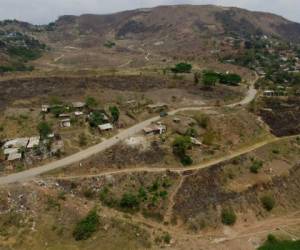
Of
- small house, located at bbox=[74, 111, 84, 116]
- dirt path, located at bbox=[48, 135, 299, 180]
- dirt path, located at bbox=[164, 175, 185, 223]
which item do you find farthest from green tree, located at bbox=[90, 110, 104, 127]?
dirt path, located at bbox=[164, 175, 185, 223]

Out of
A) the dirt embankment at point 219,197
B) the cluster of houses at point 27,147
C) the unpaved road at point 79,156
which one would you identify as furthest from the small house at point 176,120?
the cluster of houses at point 27,147

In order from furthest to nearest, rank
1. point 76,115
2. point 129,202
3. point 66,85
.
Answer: point 66,85 → point 76,115 → point 129,202

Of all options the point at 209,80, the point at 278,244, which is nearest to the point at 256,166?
the point at 278,244

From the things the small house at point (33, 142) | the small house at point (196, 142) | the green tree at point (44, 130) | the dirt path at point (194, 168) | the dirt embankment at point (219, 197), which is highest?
the green tree at point (44, 130)

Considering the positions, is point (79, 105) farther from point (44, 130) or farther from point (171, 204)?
point (171, 204)

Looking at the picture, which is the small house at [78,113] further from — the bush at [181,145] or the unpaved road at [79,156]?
the bush at [181,145]

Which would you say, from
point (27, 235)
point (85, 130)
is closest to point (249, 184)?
point (85, 130)
